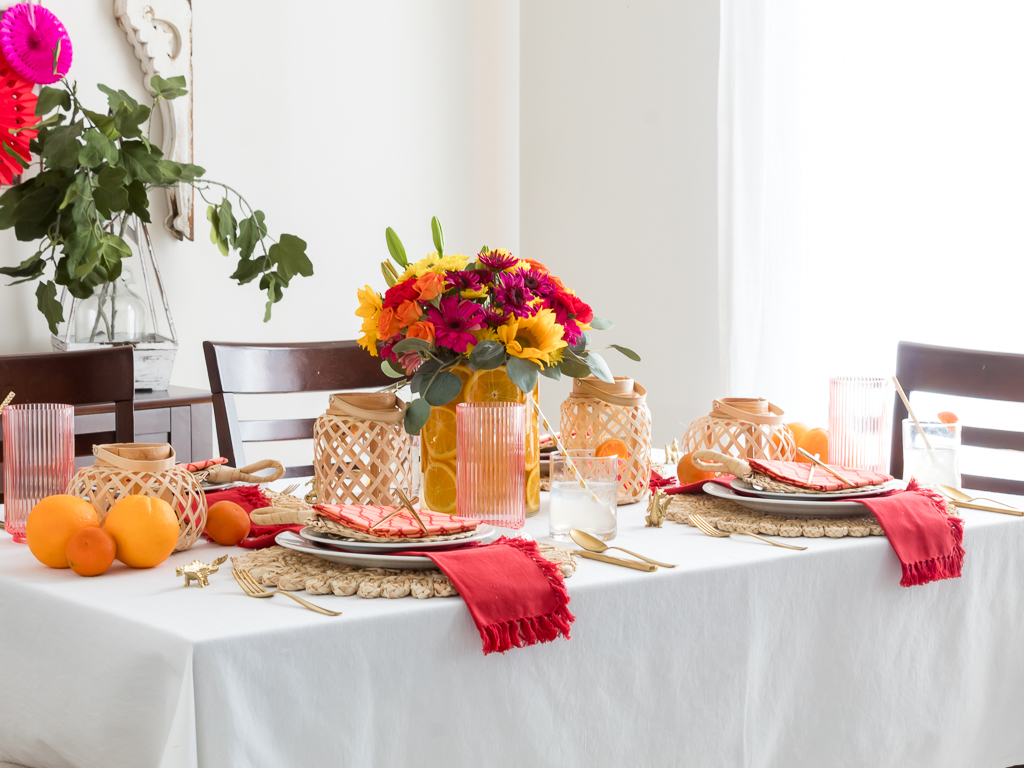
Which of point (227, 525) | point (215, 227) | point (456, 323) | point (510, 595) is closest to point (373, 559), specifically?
point (510, 595)

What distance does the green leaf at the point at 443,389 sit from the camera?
1171 millimetres

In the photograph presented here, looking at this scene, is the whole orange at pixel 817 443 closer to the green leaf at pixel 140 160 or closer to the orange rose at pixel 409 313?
the orange rose at pixel 409 313

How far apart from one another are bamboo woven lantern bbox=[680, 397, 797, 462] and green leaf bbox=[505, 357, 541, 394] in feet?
1.06

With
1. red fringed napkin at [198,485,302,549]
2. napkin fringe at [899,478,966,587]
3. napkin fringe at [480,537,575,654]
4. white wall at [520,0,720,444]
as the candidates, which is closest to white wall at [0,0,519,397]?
white wall at [520,0,720,444]

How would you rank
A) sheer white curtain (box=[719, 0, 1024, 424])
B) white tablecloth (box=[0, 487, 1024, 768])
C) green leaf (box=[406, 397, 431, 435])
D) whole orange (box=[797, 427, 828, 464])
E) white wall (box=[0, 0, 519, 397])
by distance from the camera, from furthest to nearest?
white wall (box=[0, 0, 519, 397])
sheer white curtain (box=[719, 0, 1024, 424])
whole orange (box=[797, 427, 828, 464])
green leaf (box=[406, 397, 431, 435])
white tablecloth (box=[0, 487, 1024, 768])

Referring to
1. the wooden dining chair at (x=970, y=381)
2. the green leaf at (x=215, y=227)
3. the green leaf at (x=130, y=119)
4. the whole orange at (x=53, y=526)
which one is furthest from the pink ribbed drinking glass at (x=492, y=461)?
the green leaf at (x=215, y=227)

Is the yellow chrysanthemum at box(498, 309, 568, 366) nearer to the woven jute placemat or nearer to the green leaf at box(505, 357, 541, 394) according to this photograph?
the green leaf at box(505, 357, 541, 394)

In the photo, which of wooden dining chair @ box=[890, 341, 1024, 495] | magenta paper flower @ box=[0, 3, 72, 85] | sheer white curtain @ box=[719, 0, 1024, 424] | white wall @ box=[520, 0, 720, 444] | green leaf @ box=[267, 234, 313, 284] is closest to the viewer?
wooden dining chair @ box=[890, 341, 1024, 495]

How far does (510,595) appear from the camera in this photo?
89cm

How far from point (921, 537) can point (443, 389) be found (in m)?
0.54

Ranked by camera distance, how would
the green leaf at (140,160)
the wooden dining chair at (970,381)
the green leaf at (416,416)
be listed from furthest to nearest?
1. the green leaf at (140,160)
2. the wooden dining chair at (970,381)
3. the green leaf at (416,416)

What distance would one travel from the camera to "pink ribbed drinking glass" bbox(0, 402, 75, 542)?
1.10m

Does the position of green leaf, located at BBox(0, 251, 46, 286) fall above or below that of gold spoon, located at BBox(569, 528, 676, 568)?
above

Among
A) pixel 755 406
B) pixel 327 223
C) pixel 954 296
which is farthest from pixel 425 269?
pixel 327 223
